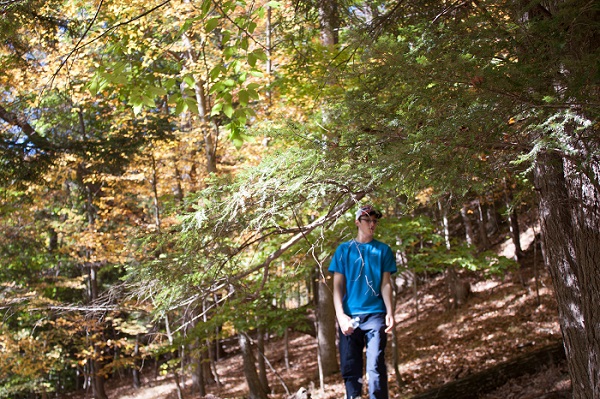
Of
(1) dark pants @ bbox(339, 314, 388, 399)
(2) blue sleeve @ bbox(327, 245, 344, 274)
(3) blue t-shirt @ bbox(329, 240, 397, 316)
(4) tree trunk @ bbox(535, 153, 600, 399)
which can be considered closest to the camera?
(4) tree trunk @ bbox(535, 153, 600, 399)

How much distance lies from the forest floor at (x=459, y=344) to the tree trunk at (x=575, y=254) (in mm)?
1871

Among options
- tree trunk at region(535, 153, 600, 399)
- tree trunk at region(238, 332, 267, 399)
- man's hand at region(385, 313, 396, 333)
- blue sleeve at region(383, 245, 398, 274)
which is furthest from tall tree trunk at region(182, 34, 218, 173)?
tree trunk at region(535, 153, 600, 399)

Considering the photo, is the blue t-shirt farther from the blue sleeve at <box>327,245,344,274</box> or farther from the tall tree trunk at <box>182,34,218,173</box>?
the tall tree trunk at <box>182,34,218,173</box>

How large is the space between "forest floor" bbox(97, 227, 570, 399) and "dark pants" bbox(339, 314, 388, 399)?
1131 mm

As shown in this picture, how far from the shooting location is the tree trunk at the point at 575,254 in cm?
377

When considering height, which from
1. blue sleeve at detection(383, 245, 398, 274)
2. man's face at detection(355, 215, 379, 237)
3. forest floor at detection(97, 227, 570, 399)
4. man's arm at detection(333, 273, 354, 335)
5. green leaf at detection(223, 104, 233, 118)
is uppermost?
green leaf at detection(223, 104, 233, 118)

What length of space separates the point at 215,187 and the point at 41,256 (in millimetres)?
12531

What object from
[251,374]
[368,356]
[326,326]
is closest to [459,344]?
[326,326]

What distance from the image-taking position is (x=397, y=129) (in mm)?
3395

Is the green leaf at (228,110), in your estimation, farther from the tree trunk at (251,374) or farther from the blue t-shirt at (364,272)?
the tree trunk at (251,374)

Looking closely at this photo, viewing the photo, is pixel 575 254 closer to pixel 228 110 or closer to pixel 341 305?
pixel 341 305

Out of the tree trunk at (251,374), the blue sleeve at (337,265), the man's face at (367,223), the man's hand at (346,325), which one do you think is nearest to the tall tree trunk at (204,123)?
the tree trunk at (251,374)

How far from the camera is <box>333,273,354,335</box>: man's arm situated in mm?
4066

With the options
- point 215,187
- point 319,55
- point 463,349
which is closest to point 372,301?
point 215,187
